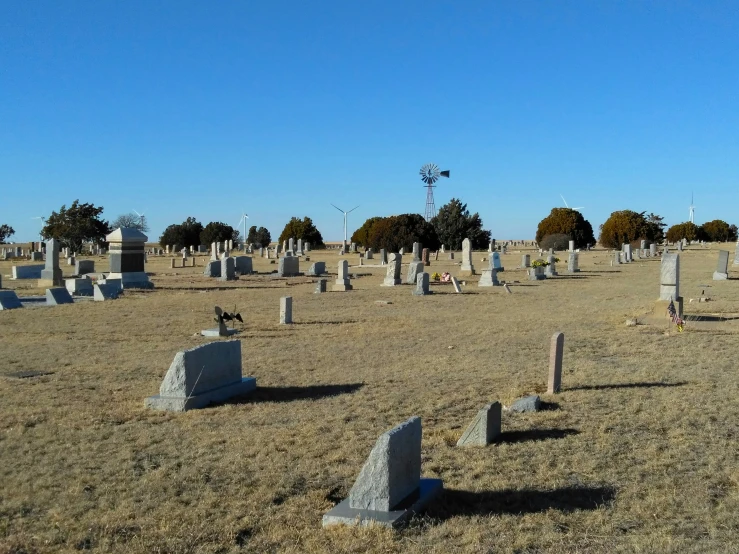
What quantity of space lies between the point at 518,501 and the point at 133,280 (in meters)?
24.6

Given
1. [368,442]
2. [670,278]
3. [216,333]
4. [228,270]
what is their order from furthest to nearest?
1. [228,270]
2. [670,278]
3. [216,333]
4. [368,442]

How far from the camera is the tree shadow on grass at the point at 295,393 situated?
30.9 ft

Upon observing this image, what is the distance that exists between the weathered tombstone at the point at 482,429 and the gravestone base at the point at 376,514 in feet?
5.62

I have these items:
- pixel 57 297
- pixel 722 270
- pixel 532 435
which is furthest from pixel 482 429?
pixel 722 270

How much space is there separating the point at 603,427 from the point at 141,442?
15.5ft

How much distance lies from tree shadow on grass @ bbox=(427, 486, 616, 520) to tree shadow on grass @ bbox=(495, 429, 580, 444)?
1451 mm

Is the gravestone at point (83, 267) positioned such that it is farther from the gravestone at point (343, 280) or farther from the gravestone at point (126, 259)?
the gravestone at point (343, 280)

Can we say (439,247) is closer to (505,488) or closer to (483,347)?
(483,347)

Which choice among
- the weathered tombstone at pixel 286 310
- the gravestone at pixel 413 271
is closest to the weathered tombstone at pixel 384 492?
the weathered tombstone at pixel 286 310

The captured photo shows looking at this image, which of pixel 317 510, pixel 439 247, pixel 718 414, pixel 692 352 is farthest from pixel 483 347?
pixel 439 247

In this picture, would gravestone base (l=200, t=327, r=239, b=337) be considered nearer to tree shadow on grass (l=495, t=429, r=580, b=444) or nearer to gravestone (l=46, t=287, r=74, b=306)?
gravestone (l=46, t=287, r=74, b=306)

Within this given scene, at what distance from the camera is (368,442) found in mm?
7320

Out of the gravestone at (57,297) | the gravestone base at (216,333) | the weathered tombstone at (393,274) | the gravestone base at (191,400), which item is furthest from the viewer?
the weathered tombstone at (393,274)

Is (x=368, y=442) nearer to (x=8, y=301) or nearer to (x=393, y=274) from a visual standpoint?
(x=8, y=301)
